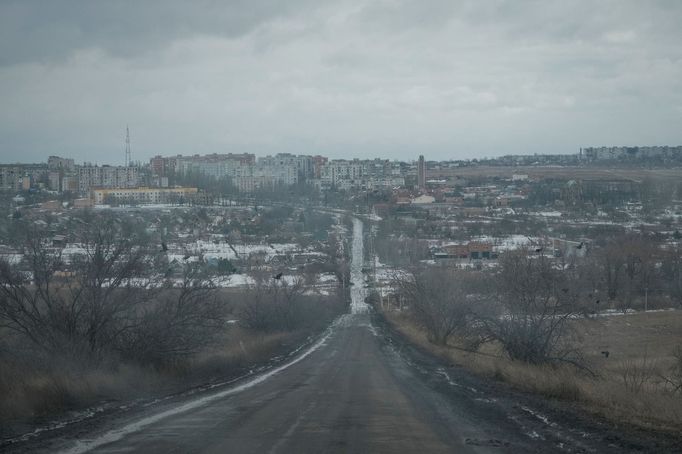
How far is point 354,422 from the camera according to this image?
9.98 meters

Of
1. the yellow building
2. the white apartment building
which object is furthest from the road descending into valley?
the white apartment building

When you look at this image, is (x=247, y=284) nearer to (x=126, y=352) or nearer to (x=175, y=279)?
(x=175, y=279)

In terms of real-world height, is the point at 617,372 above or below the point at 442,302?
Result: above

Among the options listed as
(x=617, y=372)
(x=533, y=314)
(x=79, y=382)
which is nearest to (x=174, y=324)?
(x=79, y=382)

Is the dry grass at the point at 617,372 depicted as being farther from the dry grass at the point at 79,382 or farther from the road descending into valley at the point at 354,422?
the dry grass at the point at 79,382

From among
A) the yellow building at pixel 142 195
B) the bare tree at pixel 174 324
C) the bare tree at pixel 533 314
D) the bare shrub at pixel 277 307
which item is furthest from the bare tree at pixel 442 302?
the yellow building at pixel 142 195

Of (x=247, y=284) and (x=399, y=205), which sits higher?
(x=399, y=205)

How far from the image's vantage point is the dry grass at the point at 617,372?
10320 millimetres

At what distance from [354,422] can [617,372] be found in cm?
1016

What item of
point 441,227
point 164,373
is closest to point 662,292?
point 441,227

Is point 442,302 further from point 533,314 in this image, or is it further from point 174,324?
point 174,324

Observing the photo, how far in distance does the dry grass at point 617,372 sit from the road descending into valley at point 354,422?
25.1 inches

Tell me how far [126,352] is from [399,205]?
36.3 meters

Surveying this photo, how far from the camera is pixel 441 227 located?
1606 inches
